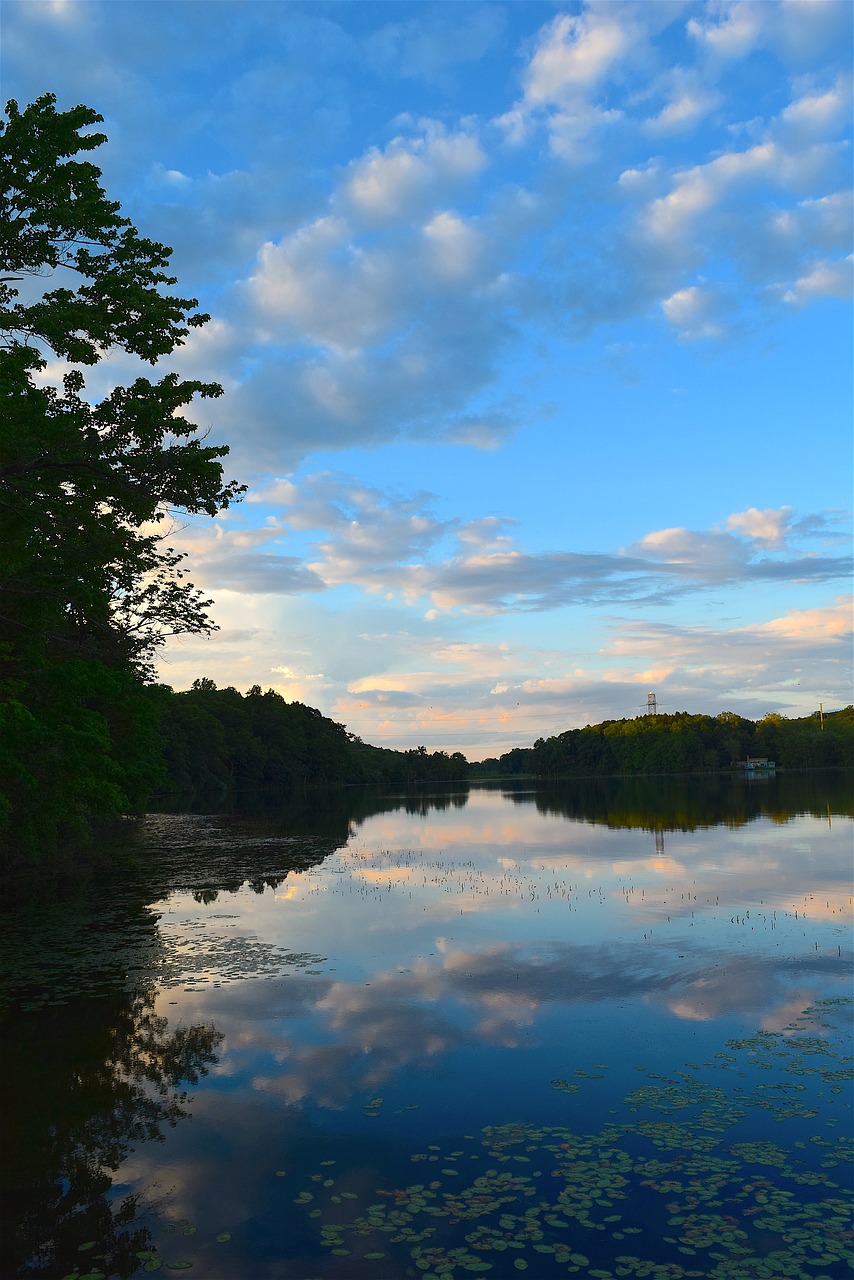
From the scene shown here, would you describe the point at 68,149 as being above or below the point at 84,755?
above

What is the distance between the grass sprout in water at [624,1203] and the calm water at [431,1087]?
0.13 feet

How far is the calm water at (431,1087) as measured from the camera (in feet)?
30.1

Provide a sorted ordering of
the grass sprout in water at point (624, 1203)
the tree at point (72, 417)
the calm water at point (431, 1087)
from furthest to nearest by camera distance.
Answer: the tree at point (72, 417) < the calm water at point (431, 1087) < the grass sprout in water at point (624, 1203)

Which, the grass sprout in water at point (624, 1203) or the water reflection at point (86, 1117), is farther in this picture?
the water reflection at point (86, 1117)

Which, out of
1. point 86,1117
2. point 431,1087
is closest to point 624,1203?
point 431,1087

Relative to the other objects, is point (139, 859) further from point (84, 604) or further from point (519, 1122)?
point (519, 1122)

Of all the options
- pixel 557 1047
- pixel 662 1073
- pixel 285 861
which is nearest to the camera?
pixel 662 1073

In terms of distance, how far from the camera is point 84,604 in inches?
1024

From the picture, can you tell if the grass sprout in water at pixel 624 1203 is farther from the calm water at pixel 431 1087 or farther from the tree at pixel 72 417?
the tree at pixel 72 417

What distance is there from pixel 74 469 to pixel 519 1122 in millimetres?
19272

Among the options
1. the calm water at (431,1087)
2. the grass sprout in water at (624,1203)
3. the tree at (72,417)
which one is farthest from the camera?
the tree at (72,417)

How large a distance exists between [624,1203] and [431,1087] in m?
4.61

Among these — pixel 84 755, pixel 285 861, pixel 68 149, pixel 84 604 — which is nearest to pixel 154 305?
pixel 68 149

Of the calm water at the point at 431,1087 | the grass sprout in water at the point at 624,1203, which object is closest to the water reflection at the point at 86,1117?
the calm water at the point at 431,1087
